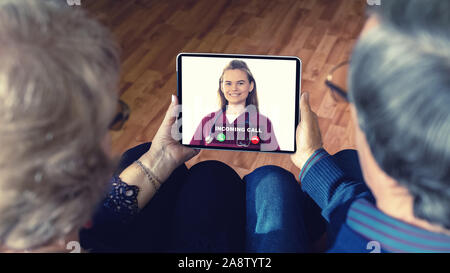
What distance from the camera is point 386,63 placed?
46 centimetres

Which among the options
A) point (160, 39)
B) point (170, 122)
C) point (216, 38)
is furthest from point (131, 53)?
point (170, 122)

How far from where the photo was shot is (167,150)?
109 centimetres

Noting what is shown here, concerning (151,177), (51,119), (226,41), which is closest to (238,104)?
(151,177)

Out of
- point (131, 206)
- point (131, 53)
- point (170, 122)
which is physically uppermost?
point (131, 53)

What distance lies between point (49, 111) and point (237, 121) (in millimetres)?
700

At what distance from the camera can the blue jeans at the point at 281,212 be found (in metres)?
0.86

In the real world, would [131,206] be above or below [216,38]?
below

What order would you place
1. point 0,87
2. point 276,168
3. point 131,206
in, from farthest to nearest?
point 276,168
point 131,206
point 0,87

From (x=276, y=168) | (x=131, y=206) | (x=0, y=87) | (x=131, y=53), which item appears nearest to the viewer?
(x=0, y=87)

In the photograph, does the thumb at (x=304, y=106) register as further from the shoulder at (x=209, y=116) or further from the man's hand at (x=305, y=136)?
the shoulder at (x=209, y=116)

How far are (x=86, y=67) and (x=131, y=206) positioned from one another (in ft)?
1.79

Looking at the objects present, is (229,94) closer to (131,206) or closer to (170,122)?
(170,122)

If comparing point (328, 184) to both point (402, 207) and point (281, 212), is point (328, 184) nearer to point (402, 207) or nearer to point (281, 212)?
point (281, 212)

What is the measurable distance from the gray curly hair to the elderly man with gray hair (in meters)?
0.34
